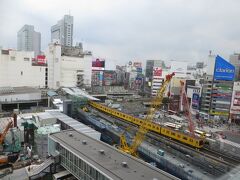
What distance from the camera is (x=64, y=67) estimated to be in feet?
169

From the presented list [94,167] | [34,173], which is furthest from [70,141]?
[94,167]

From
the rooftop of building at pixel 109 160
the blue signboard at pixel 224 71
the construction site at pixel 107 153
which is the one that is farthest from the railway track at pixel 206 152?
the blue signboard at pixel 224 71

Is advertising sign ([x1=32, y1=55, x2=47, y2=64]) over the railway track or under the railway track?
over

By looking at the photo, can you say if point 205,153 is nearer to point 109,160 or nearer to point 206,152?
point 206,152

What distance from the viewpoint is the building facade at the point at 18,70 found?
149 ft

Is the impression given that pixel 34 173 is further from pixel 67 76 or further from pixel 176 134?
pixel 67 76

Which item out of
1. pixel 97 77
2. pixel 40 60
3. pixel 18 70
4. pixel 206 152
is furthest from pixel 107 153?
pixel 97 77

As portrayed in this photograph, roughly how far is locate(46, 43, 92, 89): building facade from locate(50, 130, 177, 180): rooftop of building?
1430 inches

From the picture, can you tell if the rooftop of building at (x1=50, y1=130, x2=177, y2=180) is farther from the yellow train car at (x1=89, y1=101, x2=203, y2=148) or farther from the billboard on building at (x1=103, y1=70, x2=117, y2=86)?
the billboard on building at (x1=103, y1=70, x2=117, y2=86)

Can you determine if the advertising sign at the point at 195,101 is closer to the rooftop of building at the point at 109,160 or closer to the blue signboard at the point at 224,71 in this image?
the blue signboard at the point at 224,71

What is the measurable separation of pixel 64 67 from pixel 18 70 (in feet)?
33.4

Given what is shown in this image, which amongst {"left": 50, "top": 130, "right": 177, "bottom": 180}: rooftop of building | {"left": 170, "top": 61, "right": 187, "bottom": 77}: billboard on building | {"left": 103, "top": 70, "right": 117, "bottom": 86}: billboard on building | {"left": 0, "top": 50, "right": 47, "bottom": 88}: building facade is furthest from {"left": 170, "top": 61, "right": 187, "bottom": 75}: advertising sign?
{"left": 50, "top": 130, "right": 177, "bottom": 180}: rooftop of building

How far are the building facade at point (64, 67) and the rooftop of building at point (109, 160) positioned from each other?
3633 centimetres

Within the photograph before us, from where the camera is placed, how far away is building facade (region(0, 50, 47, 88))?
45438 mm
